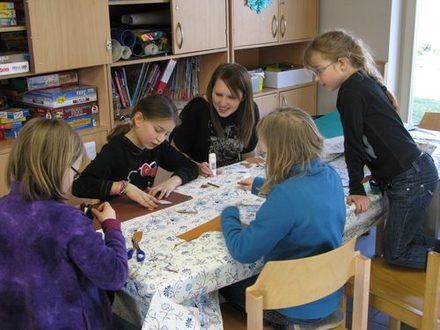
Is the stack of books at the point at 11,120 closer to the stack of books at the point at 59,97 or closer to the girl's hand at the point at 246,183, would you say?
the stack of books at the point at 59,97

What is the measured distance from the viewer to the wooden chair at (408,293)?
1.55m

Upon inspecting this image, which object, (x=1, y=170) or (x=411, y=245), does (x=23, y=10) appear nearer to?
(x=1, y=170)

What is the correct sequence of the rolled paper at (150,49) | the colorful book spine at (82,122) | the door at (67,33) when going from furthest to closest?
the rolled paper at (150,49)
the colorful book spine at (82,122)
the door at (67,33)

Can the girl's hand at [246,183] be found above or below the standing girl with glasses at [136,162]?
below

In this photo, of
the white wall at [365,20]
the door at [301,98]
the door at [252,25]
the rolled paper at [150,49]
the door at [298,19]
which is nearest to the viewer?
the rolled paper at [150,49]

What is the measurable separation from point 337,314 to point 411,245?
47 cm

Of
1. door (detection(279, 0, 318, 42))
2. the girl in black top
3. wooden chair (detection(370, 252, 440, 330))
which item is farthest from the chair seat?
door (detection(279, 0, 318, 42))

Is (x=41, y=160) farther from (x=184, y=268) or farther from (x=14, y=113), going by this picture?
(x=14, y=113)

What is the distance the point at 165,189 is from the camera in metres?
1.97

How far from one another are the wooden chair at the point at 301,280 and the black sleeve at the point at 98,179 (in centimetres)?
81

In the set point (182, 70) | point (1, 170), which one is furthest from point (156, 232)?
point (182, 70)

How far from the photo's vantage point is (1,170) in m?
2.63

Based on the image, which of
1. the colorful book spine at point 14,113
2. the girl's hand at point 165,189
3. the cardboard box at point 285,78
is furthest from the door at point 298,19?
the girl's hand at point 165,189

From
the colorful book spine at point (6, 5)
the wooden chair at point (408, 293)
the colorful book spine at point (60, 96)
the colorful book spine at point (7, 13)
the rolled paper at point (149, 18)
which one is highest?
the colorful book spine at point (6, 5)
